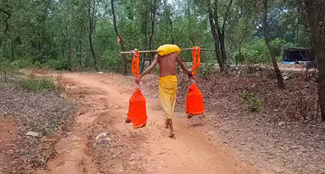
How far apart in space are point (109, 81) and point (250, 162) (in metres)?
10.1

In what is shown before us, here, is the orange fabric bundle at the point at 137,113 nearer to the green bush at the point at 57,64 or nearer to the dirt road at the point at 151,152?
the dirt road at the point at 151,152

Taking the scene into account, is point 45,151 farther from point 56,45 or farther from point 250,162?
point 56,45

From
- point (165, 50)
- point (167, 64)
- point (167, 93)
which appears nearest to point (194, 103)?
point (167, 93)

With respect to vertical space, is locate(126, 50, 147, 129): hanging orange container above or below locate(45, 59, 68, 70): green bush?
below

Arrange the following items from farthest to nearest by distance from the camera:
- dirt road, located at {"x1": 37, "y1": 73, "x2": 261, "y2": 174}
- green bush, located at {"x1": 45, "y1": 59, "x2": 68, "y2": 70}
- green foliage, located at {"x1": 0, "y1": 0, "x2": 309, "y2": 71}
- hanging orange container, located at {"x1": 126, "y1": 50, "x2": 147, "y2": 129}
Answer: green bush, located at {"x1": 45, "y1": 59, "x2": 68, "y2": 70} → green foliage, located at {"x1": 0, "y1": 0, "x2": 309, "y2": 71} → hanging orange container, located at {"x1": 126, "y1": 50, "x2": 147, "y2": 129} → dirt road, located at {"x1": 37, "y1": 73, "x2": 261, "y2": 174}

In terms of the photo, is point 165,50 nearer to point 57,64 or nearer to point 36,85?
point 36,85

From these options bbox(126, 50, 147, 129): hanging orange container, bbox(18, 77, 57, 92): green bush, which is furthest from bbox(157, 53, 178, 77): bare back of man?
bbox(18, 77, 57, 92): green bush

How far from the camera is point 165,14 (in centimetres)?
1753

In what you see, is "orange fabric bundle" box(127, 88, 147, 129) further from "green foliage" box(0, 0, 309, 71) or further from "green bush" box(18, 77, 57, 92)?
"green foliage" box(0, 0, 309, 71)

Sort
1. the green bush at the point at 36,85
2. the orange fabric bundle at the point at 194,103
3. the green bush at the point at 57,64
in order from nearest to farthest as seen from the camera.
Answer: the orange fabric bundle at the point at 194,103, the green bush at the point at 36,85, the green bush at the point at 57,64

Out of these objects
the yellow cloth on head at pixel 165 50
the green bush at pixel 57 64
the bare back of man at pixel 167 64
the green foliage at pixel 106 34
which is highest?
the green foliage at pixel 106 34

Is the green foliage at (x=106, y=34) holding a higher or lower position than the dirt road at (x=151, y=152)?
higher

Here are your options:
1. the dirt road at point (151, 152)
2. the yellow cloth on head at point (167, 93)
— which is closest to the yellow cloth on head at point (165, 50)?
the yellow cloth on head at point (167, 93)

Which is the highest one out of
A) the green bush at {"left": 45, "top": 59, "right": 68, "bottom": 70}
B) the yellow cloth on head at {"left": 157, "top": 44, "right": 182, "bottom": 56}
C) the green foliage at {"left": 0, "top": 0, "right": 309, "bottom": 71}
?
the green foliage at {"left": 0, "top": 0, "right": 309, "bottom": 71}
